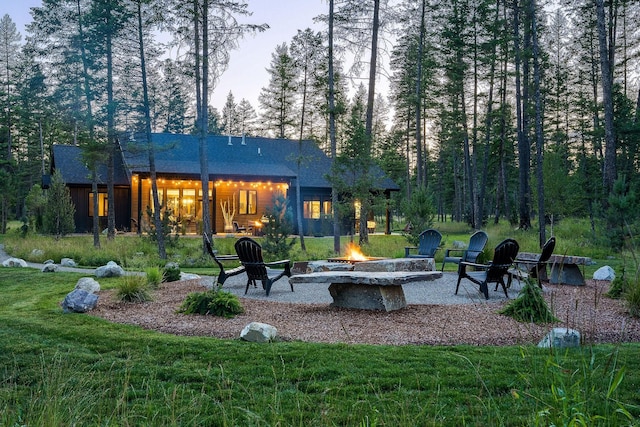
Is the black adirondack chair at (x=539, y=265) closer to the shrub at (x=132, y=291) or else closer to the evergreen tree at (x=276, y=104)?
the shrub at (x=132, y=291)

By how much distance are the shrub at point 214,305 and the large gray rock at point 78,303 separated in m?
1.16

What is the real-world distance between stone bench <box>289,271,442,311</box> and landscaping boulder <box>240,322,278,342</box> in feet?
5.56

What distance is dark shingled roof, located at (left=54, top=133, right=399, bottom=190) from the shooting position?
77.2ft

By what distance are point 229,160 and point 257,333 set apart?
22.0m

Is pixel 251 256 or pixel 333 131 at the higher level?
pixel 333 131

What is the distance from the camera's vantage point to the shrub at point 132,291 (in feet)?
23.3

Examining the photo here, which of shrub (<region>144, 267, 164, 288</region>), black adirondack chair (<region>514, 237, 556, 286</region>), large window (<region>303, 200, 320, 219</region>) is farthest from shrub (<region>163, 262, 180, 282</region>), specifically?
large window (<region>303, 200, 320, 219</region>)

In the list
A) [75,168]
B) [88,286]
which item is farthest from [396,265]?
[75,168]

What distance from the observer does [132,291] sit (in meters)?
7.10

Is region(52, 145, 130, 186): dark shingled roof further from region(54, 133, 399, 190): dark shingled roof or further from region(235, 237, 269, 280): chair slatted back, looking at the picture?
region(235, 237, 269, 280): chair slatted back

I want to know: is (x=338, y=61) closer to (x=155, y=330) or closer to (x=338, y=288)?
(x=338, y=288)

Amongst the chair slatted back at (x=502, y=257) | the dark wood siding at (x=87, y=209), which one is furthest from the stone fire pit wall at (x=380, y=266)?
the dark wood siding at (x=87, y=209)

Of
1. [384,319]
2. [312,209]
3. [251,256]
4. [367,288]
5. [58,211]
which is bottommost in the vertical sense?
[384,319]

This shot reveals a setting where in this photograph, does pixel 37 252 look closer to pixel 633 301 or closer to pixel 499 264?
pixel 499 264
